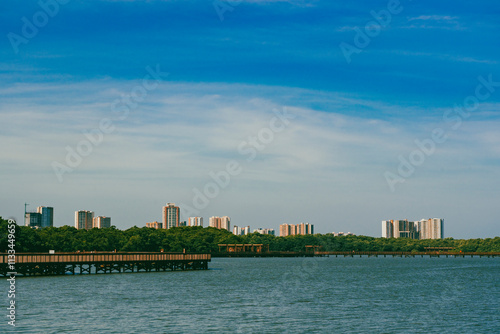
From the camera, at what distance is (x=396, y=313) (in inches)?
2283

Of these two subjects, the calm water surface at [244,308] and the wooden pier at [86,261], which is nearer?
the calm water surface at [244,308]

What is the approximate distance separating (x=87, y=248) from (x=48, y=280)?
106 m

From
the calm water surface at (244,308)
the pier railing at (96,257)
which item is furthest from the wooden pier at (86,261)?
the calm water surface at (244,308)

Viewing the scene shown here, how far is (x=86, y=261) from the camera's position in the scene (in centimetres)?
10231

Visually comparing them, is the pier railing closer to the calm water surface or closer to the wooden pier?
the wooden pier

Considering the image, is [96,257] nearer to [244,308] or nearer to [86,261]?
[86,261]

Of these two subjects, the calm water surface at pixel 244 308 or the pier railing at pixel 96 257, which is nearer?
the calm water surface at pixel 244 308

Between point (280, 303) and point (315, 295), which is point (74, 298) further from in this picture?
point (315, 295)

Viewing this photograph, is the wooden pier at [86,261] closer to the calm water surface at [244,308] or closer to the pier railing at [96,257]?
the pier railing at [96,257]

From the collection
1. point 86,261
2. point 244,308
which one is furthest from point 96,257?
point 244,308

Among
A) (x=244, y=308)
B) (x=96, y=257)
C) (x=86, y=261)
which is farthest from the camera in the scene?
(x=96, y=257)

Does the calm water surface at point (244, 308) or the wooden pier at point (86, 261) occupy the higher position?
the wooden pier at point (86, 261)

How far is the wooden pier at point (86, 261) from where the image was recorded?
3681 inches

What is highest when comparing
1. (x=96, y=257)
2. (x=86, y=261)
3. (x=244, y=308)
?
(x=96, y=257)
